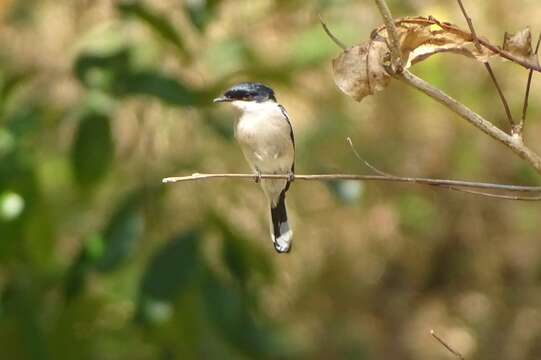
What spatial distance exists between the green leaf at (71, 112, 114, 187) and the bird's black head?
1366 mm

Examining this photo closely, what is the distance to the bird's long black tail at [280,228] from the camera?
2.16 meters

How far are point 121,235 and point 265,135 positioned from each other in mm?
1555

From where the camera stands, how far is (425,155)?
6414 mm

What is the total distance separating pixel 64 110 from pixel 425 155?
2570 millimetres

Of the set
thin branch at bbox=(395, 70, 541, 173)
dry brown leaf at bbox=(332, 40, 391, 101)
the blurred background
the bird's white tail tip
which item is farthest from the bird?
the blurred background

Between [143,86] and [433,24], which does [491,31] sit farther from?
[433,24]

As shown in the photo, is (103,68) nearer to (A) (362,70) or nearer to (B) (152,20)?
(B) (152,20)

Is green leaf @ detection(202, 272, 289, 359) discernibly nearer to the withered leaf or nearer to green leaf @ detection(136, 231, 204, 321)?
green leaf @ detection(136, 231, 204, 321)

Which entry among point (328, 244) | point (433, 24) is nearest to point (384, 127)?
point (328, 244)

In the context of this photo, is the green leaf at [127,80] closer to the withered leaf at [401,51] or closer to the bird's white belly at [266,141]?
the bird's white belly at [266,141]

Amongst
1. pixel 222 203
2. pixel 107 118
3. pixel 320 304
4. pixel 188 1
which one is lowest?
pixel 320 304

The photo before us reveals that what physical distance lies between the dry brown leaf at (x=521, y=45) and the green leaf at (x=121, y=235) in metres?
2.38

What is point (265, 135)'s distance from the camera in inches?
105

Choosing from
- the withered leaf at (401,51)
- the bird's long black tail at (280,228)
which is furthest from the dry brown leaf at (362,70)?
the bird's long black tail at (280,228)
